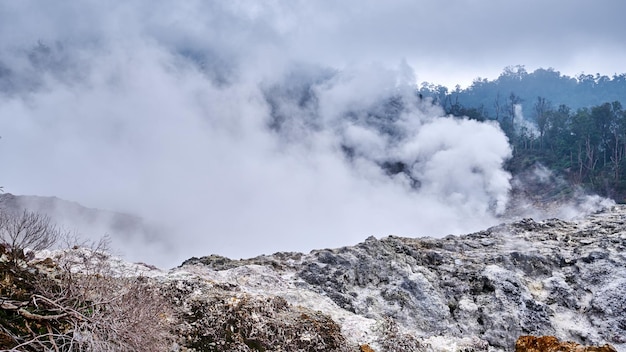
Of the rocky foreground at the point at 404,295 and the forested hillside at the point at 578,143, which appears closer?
the rocky foreground at the point at 404,295

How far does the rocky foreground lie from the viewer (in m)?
8.83

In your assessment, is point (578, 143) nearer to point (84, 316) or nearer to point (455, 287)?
point (455, 287)

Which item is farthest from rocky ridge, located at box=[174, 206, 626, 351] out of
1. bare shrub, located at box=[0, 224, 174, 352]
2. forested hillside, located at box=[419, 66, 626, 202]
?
forested hillside, located at box=[419, 66, 626, 202]

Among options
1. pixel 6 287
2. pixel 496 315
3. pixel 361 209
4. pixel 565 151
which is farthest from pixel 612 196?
pixel 6 287

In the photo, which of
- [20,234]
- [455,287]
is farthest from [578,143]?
[20,234]

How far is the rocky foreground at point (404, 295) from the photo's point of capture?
348 inches

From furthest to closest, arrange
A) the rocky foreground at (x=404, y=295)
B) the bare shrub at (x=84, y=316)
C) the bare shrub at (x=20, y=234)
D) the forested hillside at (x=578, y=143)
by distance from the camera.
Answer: the forested hillside at (x=578, y=143)
the rocky foreground at (x=404, y=295)
the bare shrub at (x=20, y=234)
the bare shrub at (x=84, y=316)

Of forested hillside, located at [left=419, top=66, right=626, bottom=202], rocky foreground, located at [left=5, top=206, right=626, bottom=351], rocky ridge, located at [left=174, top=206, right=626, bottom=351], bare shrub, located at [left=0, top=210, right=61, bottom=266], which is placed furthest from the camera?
forested hillside, located at [left=419, top=66, right=626, bottom=202]

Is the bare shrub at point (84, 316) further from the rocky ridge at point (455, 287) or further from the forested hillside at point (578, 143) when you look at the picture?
the forested hillside at point (578, 143)

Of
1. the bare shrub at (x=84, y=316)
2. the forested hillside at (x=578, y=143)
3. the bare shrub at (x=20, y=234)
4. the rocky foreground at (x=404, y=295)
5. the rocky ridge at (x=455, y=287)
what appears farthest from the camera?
the forested hillside at (x=578, y=143)

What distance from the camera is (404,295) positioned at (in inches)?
464

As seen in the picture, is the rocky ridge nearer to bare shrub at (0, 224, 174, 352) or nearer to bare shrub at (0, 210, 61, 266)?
bare shrub at (0, 224, 174, 352)

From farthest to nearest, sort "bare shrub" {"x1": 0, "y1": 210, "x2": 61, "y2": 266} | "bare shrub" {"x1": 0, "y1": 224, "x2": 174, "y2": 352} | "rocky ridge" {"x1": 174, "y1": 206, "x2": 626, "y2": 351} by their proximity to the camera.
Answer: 1. "rocky ridge" {"x1": 174, "y1": 206, "x2": 626, "y2": 351}
2. "bare shrub" {"x1": 0, "y1": 210, "x2": 61, "y2": 266}
3. "bare shrub" {"x1": 0, "y1": 224, "x2": 174, "y2": 352}

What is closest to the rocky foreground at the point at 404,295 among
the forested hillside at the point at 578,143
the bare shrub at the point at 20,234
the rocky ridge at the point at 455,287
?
the rocky ridge at the point at 455,287
